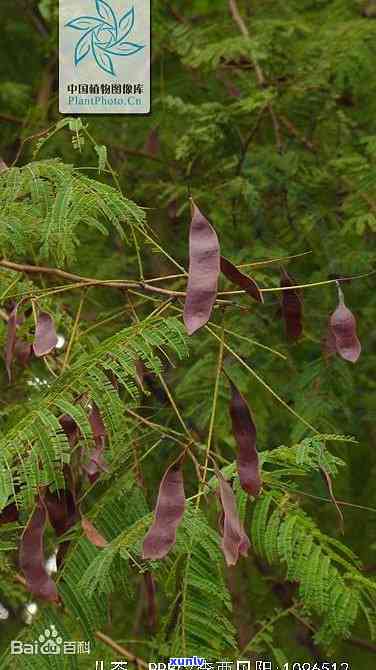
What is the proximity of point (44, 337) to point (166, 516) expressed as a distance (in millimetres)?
263

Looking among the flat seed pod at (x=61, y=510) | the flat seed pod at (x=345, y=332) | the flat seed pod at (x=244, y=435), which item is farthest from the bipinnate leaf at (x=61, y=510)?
the flat seed pod at (x=345, y=332)

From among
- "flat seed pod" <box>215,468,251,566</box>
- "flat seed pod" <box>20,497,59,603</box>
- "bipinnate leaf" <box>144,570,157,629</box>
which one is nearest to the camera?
"flat seed pod" <box>215,468,251,566</box>

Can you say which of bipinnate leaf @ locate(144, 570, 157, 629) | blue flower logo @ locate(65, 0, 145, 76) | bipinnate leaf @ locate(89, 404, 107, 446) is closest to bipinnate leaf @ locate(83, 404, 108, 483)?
bipinnate leaf @ locate(89, 404, 107, 446)

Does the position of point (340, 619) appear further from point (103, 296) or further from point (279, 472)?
point (103, 296)

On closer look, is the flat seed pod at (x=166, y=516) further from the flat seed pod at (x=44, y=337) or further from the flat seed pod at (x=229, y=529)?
the flat seed pod at (x=44, y=337)

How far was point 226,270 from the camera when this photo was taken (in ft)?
3.77

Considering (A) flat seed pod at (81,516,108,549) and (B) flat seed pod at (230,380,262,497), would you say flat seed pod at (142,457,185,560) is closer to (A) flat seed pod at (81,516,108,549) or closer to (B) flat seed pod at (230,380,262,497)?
(B) flat seed pod at (230,380,262,497)

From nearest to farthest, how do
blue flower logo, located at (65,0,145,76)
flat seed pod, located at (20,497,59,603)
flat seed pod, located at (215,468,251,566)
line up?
flat seed pod, located at (215,468,251,566)
flat seed pod, located at (20,497,59,603)
blue flower logo, located at (65,0,145,76)

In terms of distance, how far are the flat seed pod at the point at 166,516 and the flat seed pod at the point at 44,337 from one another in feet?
0.73

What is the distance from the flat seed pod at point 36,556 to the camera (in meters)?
1.18

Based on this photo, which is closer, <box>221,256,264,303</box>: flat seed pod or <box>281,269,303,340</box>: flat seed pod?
<box>221,256,264,303</box>: flat seed pod

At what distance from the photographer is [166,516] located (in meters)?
1.09

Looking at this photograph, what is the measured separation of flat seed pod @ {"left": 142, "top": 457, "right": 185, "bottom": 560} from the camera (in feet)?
3.55

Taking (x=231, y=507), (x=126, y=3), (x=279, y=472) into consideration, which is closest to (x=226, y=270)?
(x=231, y=507)
